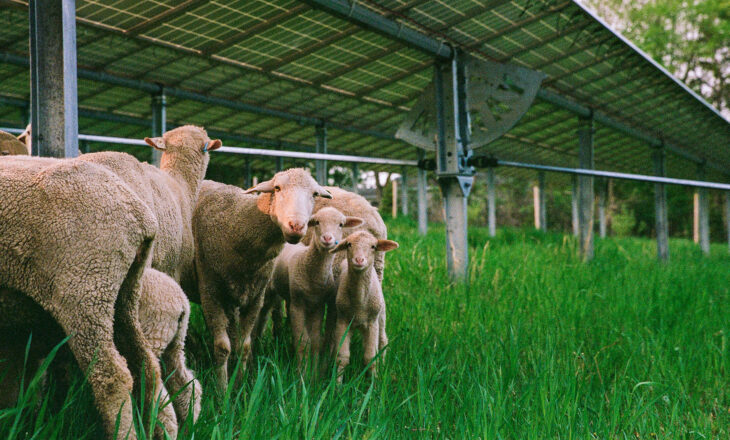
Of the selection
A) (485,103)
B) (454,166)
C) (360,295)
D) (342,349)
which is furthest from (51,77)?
(485,103)

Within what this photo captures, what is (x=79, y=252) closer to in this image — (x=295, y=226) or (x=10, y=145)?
(x=295, y=226)

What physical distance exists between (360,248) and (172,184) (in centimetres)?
96

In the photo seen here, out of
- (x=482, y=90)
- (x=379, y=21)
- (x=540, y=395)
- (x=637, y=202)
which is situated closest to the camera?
(x=540, y=395)

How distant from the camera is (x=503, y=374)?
10.0 feet

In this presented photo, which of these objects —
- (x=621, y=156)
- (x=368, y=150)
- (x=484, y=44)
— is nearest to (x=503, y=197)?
(x=621, y=156)

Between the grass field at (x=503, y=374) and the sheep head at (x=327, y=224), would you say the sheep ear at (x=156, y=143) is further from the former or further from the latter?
the grass field at (x=503, y=374)

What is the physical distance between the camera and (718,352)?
396 centimetres

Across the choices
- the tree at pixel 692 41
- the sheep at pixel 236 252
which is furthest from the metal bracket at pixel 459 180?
the tree at pixel 692 41

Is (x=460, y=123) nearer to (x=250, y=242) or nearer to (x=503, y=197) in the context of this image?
(x=250, y=242)

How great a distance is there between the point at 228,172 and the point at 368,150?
266 inches

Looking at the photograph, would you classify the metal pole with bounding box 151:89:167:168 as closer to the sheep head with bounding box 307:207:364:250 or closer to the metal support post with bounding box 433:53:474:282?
the metal support post with bounding box 433:53:474:282

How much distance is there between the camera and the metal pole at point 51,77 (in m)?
2.66

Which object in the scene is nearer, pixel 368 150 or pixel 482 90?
pixel 482 90

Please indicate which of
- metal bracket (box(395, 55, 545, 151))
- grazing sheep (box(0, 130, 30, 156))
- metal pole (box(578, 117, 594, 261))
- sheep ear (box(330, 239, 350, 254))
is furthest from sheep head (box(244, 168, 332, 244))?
metal pole (box(578, 117, 594, 261))
